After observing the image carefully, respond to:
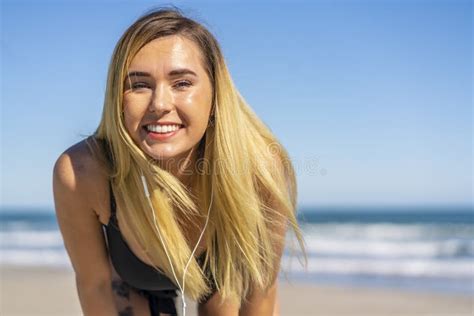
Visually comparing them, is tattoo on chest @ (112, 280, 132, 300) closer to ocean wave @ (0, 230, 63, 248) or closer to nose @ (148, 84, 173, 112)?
nose @ (148, 84, 173, 112)

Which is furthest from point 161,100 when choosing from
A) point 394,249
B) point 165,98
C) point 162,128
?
point 394,249

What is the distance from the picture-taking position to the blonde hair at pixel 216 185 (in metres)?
2.88

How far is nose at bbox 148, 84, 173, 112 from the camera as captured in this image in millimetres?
2725

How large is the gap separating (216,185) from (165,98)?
0.61 meters

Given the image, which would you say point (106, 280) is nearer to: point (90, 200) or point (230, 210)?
point (90, 200)

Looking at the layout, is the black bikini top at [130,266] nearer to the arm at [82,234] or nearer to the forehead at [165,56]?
the arm at [82,234]

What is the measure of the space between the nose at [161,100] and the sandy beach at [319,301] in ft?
16.1

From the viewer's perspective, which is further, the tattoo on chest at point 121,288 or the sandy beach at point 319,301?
the sandy beach at point 319,301

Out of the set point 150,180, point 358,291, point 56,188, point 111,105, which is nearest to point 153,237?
point 150,180

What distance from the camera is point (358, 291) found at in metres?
8.39

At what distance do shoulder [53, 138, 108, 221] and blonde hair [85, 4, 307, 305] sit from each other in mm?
43

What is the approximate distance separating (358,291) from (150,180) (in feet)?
19.9

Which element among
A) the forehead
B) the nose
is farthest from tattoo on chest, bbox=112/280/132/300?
the forehead

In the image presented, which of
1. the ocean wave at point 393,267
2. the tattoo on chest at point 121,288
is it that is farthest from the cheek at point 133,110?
the ocean wave at point 393,267
